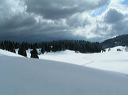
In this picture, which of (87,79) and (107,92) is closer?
(107,92)

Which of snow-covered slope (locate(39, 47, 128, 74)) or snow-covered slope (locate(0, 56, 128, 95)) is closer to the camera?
snow-covered slope (locate(0, 56, 128, 95))

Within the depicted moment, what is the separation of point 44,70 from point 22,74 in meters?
1.73

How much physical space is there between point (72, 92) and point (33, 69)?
4.21m

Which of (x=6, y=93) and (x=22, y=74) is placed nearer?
(x=6, y=93)

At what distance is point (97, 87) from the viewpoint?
44.8ft

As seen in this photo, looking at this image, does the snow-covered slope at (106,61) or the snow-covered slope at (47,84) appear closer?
the snow-covered slope at (47,84)

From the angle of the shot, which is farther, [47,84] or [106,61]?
[106,61]

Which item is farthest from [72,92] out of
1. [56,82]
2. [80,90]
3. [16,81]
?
[16,81]

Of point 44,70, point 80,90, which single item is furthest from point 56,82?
point 44,70

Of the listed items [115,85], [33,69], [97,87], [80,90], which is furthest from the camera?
[33,69]

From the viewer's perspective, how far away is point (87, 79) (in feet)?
50.2

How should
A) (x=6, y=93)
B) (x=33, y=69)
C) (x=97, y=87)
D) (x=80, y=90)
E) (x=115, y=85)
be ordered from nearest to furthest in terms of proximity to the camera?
(x=6, y=93) → (x=80, y=90) → (x=97, y=87) → (x=115, y=85) → (x=33, y=69)

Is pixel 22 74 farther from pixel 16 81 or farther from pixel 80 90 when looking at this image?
pixel 80 90

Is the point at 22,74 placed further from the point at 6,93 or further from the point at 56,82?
the point at 6,93
